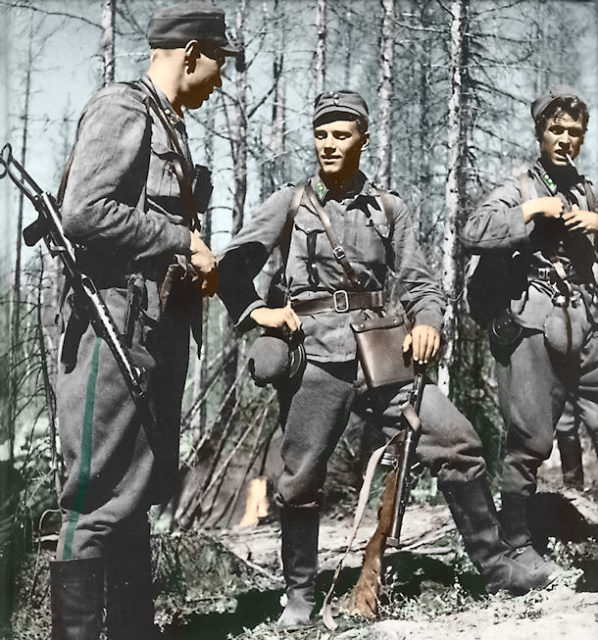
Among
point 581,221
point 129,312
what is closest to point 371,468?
point 129,312

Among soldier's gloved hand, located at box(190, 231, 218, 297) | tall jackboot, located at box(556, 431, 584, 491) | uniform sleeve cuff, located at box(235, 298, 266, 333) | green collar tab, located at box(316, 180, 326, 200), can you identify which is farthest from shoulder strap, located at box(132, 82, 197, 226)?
tall jackboot, located at box(556, 431, 584, 491)

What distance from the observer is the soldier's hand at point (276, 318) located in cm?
427

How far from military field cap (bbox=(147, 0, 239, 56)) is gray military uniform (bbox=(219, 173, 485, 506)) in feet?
2.69

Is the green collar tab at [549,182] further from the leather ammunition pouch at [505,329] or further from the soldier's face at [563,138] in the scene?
the leather ammunition pouch at [505,329]

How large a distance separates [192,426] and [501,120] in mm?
2592

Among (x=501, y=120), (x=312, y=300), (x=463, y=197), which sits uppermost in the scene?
(x=501, y=120)

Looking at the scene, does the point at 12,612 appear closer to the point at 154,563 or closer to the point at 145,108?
the point at 154,563

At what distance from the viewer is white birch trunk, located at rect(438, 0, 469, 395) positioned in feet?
16.5

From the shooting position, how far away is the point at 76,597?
3584 millimetres

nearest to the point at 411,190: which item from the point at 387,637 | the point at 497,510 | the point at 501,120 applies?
the point at 501,120

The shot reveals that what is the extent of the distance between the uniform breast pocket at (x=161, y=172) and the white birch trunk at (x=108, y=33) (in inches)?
33.0

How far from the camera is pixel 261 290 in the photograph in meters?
4.45

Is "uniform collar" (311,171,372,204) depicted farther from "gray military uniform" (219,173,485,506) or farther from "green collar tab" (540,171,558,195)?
"green collar tab" (540,171,558,195)

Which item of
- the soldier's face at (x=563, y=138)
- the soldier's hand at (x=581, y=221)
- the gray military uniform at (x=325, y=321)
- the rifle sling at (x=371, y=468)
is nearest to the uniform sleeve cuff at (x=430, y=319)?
the gray military uniform at (x=325, y=321)
